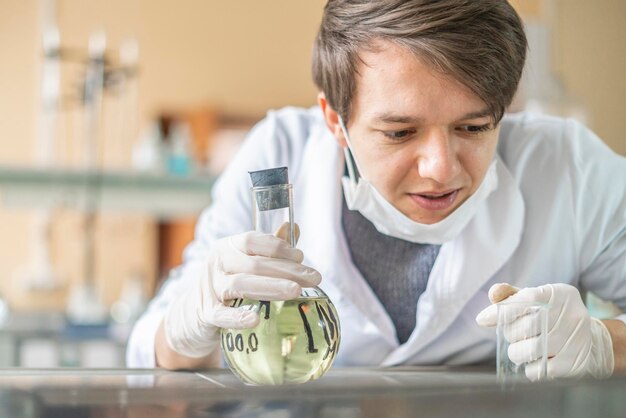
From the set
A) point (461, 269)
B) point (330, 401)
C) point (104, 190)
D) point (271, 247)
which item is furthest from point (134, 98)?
point (330, 401)

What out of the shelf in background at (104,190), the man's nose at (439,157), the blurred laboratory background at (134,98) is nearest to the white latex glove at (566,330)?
the man's nose at (439,157)

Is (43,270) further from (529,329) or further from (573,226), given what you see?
(529,329)

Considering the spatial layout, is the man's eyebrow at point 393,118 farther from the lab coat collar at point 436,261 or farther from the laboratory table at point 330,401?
the laboratory table at point 330,401

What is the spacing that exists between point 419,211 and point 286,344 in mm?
395

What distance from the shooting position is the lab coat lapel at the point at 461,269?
130cm

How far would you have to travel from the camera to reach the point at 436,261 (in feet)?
4.38

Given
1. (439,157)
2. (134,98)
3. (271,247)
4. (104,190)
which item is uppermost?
(134,98)

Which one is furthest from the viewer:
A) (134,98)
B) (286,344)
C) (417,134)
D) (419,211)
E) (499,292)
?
(134,98)

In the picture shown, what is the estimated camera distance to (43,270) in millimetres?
3951

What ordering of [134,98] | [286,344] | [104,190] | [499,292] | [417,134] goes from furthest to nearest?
[134,98]
[104,190]
[417,134]
[499,292]
[286,344]

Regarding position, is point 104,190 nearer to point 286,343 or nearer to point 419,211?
point 419,211

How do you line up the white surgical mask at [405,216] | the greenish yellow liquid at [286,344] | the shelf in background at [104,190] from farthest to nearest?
1. the shelf in background at [104,190]
2. the white surgical mask at [405,216]
3. the greenish yellow liquid at [286,344]

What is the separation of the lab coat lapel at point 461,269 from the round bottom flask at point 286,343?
0.41 m

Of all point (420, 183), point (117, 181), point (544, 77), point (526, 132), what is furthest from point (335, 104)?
point (544, 77)
